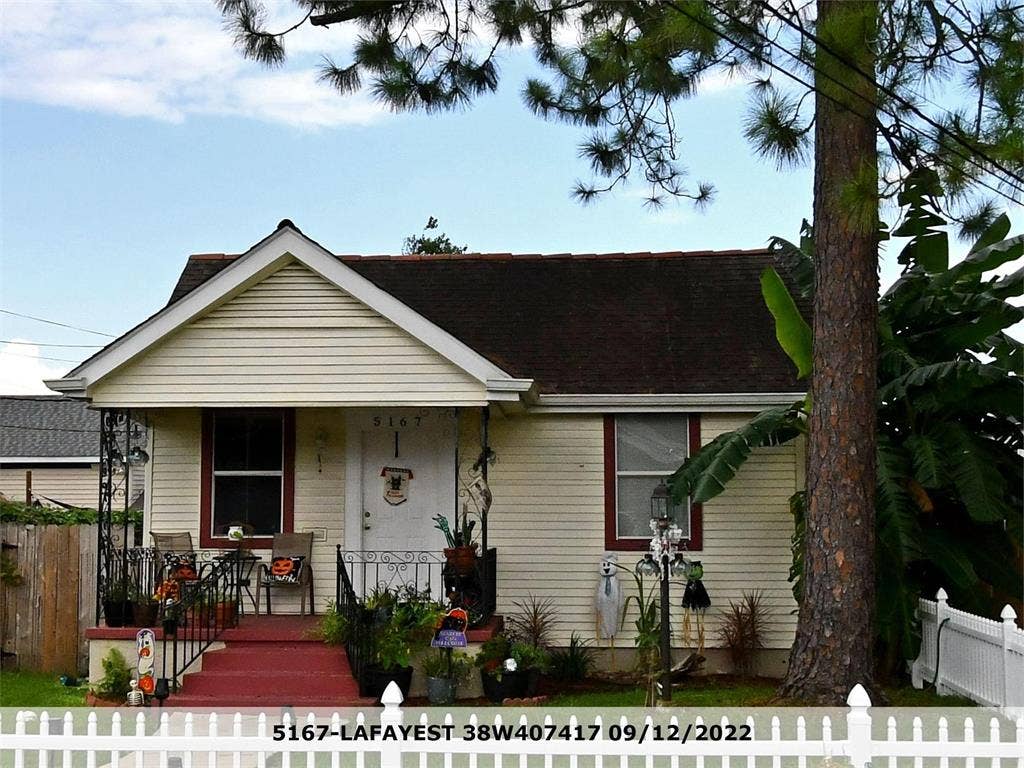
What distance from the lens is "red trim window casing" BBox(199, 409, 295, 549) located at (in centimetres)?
1391

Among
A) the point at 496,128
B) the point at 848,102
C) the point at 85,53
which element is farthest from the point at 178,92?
the point at 848,102

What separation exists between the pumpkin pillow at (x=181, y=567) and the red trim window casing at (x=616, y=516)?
4703 millimetres

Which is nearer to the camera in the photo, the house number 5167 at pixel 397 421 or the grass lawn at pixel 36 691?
the grass lawn at pixel 36 691

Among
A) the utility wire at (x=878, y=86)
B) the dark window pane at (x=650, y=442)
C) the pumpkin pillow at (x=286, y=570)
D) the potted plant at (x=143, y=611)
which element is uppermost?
the utility wire at (x=878, y=86)

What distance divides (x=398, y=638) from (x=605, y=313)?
5682 millimetres

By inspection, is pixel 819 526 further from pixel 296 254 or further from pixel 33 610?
pixel 33 610

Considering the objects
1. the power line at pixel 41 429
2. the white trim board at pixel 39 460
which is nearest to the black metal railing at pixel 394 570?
the white trim board at pixel 39 460

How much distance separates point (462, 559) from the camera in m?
12.3

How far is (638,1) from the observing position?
10.8 metres

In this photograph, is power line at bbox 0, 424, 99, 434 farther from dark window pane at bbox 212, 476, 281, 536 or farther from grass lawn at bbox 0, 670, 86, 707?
dark window pane at bbox 212, 476, 281, 536

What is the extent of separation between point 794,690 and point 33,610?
9.20 metres

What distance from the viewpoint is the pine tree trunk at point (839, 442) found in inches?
381

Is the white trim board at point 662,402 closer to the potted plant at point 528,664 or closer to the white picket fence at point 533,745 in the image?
the potted plant at point 528,664

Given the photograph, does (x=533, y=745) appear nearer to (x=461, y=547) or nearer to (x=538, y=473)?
(x=461, y=547)
